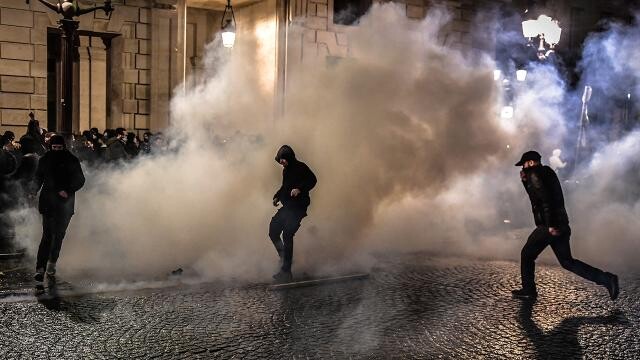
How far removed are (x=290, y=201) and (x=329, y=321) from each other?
7.85 feet

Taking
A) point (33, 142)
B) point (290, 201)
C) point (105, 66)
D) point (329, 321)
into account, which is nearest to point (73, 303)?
point (329, 321)

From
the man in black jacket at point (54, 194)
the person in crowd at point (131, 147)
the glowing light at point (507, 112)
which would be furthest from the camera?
the glowing light at point (507, 112)

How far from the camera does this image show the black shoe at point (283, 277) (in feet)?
27.7

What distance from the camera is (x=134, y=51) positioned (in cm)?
1812

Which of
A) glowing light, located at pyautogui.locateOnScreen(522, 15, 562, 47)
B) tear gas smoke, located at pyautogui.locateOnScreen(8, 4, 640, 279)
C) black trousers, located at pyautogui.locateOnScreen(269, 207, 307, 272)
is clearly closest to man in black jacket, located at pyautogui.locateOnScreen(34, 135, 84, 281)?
tear gas smoke, located at pyautogui.locateOnScreen(8, 4, 640, 279)

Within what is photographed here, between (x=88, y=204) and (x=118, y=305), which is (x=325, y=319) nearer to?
(x=118, y=305)

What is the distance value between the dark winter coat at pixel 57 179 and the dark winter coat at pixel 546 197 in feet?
16.3

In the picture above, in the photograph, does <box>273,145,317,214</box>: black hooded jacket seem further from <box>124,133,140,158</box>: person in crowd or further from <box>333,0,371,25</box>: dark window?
<box>333,0,371,25</box>: dark window

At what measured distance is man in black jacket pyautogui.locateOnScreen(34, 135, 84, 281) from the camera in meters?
8.27

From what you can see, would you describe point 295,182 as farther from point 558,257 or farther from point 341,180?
point 558,257

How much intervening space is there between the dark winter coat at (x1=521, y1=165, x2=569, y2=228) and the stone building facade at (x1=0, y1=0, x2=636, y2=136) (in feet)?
27.6

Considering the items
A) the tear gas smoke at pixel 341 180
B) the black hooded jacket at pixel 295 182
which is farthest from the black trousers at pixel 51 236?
the black hooded jacket at pixel 295 182

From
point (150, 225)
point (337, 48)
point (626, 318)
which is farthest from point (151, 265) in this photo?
point (337, 48)

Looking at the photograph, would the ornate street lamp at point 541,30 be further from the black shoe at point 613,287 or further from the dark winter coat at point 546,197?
the black shoe at point 613,287
